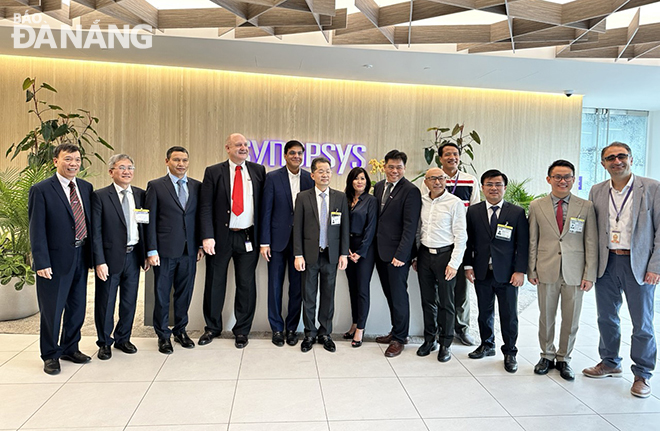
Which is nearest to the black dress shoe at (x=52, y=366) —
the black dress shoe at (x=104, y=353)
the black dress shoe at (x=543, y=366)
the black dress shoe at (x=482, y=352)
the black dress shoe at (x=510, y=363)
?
the black dress shoe at (x=104, y=353)

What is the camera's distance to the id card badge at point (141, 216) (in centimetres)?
376

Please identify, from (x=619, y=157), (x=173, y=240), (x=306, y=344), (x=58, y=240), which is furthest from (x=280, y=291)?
(x=619, y=157)

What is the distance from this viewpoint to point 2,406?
2930 mm

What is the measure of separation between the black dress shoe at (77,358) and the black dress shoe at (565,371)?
374 cm

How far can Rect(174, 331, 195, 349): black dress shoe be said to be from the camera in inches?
160

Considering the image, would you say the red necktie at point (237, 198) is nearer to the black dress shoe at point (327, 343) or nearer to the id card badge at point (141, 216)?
the id card badge at point (141, 216)

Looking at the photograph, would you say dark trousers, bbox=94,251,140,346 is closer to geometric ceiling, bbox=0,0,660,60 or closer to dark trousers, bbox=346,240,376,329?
dark trousers, bbox=346,240,376,329

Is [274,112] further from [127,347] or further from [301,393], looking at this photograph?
[301,393]

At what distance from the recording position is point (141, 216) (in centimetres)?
377

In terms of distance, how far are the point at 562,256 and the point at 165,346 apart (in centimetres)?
329

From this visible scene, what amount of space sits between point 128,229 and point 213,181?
31.7 inches

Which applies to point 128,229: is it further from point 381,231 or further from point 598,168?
point 598,168

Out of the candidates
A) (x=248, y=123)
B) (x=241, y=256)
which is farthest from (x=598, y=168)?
(x=241, y=256)

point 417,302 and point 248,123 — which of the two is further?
point 248,123
